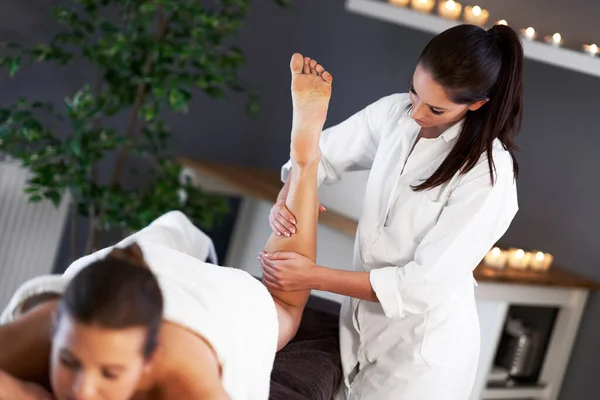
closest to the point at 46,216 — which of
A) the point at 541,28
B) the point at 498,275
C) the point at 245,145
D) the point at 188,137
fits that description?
the point at 188,137

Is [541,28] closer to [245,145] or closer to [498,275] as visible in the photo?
[498,275]

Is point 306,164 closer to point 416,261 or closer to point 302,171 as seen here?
point 302,171

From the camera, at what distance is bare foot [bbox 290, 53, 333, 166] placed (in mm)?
2051

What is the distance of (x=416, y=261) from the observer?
6.54 ft

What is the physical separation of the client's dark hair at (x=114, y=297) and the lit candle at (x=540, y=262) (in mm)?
2271

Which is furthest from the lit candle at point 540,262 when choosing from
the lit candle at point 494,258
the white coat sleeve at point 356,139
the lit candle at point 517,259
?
the white coat sleeve at point 356,139

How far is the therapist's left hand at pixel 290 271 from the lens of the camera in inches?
79.1

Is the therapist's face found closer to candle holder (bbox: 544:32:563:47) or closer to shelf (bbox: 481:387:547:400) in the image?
candle holder (bbox: 544:32:563:47)

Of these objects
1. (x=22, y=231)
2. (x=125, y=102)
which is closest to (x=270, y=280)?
(x=125, y=102)

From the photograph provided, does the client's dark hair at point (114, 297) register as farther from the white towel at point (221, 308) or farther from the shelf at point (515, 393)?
the shelf at point (515, 393)

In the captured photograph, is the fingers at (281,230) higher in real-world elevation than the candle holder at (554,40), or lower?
lower

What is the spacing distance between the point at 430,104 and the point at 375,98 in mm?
1989

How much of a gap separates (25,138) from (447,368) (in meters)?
1.85

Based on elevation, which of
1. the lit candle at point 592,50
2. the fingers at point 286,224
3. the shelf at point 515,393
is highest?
the lit candle at point 592,50
